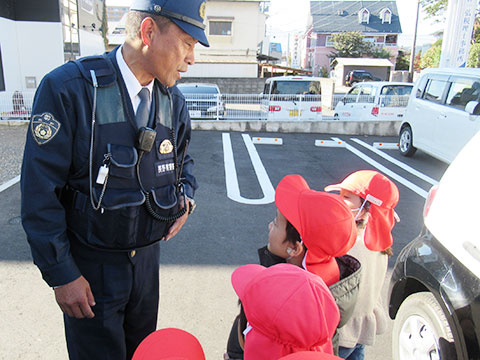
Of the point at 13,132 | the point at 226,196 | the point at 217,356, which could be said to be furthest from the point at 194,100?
the point at 217,356

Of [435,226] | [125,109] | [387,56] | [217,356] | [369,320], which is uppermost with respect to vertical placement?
[387,56]

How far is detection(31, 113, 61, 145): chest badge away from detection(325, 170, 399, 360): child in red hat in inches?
59.5

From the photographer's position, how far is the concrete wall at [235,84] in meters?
24.9

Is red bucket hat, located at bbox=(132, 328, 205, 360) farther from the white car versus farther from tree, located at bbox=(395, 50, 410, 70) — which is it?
tree, located at bbox=(395, 50, 410, 70)

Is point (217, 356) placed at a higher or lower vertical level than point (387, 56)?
lower

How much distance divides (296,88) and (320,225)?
11.1m

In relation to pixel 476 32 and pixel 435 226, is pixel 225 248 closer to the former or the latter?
pixel 435 226

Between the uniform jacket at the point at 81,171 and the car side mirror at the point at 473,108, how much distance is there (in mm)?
6256

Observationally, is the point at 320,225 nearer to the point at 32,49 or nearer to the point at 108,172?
the point at 108,172

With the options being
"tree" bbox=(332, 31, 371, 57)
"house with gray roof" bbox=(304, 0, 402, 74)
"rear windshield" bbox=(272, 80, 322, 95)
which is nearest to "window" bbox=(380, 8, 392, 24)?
"house with gray roof" bbox=(304, 0, 402, 74)

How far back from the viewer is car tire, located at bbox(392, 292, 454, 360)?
75.4 inches

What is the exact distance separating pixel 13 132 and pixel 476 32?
92.2 feet

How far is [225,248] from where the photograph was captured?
3875 mm

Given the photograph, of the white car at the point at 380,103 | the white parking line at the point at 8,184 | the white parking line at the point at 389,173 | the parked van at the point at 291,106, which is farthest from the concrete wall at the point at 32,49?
the white parking line at the point at 389,173
